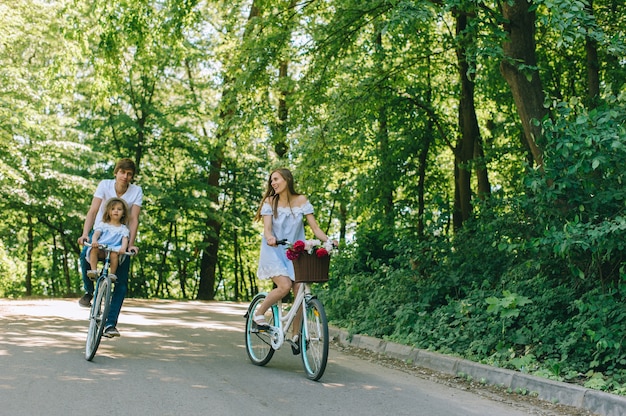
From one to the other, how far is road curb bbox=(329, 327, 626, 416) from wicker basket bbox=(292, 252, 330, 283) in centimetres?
218

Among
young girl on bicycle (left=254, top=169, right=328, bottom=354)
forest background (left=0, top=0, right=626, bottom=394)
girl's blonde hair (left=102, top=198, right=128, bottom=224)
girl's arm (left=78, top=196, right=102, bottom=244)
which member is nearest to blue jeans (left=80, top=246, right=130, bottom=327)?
girl's arm (left=78, top=196, right=102, bottom=244)

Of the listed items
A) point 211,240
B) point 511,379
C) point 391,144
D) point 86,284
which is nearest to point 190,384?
point 86,284

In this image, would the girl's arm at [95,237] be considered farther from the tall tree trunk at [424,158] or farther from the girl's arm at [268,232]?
the tall tree trunk at [424,158]

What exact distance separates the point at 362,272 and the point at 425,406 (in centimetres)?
897

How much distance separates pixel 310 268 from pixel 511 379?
2.38 m

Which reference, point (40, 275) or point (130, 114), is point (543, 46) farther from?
point (40, 275)

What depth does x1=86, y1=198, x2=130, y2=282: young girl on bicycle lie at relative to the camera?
8227mm

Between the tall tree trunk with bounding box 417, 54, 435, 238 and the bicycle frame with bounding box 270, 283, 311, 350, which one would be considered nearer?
the bicycle frame with bounding box 270, 283, 311, 350

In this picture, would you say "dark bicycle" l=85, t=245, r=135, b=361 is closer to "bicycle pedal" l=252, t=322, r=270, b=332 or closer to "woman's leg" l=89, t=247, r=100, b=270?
"woman's leg" l=89, t=247, r=100, b=270

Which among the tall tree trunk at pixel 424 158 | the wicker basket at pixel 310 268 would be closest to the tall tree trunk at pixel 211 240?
the tall tree trunk at pixel 424 158

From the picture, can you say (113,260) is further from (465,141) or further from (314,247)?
(465,141)

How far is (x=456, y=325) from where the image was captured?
32.9ft

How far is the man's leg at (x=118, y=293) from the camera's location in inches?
326

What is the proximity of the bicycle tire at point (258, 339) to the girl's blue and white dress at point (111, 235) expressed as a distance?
1.63 metres
